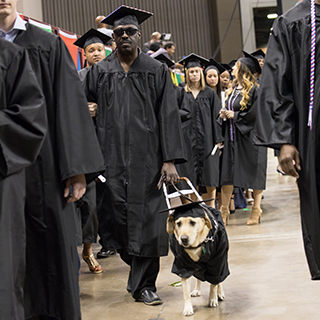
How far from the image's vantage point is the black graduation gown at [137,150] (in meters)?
3.76

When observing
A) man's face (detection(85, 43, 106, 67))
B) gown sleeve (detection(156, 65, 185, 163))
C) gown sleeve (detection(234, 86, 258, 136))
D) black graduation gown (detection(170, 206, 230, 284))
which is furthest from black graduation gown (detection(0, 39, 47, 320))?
gown sleeve (detection(234, 86, 258, 136))

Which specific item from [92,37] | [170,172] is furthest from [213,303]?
[92,37]

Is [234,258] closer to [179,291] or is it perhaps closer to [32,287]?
[179,291]

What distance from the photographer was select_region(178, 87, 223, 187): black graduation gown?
7055 millimetres

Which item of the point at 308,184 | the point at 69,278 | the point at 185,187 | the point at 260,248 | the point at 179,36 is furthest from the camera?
the point at 179,36

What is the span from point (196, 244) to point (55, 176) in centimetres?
125

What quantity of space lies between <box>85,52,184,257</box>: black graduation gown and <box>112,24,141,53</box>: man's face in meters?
0.13

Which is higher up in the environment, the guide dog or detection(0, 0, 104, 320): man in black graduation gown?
detection(0, 0, 104, 320): man in black graduation gown

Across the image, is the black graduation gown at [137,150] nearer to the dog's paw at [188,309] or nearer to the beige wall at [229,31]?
the dog's paw at [188,309]

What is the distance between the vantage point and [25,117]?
196 centimetres

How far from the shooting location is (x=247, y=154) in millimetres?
6754

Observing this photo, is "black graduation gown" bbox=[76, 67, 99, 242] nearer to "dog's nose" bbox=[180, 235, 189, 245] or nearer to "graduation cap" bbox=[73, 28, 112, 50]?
A: "graduation cap" bbox=[73, 28, 112, 50]

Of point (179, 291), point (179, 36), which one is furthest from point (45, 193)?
point (179, 36)

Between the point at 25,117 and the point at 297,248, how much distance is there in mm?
3706
